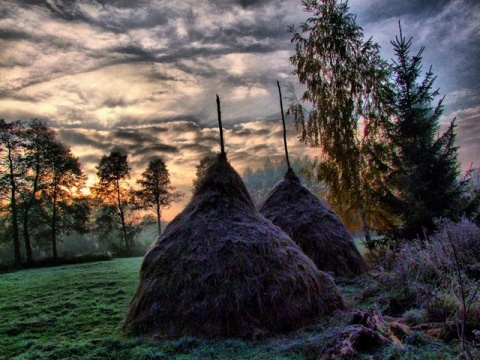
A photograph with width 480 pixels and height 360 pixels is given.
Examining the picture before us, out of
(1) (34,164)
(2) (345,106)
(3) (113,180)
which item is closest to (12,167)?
(1) (34,164)

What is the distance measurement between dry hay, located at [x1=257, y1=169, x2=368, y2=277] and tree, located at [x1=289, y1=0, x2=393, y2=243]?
5427mm

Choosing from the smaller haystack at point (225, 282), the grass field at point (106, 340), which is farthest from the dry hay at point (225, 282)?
the grass field at point (106, 340)

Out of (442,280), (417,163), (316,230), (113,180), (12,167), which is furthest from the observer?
(113,180)

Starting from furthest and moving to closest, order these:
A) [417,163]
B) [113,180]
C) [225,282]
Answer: [113,180] → [417,163] → [225,282]

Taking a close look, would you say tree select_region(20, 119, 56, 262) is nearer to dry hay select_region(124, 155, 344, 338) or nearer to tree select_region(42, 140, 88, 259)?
tree select_region(42, 140, 88, 259)

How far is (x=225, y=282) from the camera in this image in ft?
17.9

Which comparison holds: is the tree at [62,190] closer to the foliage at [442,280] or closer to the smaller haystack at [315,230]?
the smaller haystack at [315,230]

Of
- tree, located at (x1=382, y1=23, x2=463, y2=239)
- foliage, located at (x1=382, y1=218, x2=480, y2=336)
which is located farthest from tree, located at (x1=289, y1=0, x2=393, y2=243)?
foliage, located at (x1=382, y1=218, x2=480, y2=336)

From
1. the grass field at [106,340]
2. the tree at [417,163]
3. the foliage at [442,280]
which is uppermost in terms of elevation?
the tree at [417,163]

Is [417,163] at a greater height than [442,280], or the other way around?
[417,163]

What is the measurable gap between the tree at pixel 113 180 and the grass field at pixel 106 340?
89.7 ft

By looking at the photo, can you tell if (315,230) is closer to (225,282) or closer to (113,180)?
(225,282)

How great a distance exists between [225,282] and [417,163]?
1175cm

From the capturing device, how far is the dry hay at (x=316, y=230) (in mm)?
10023
